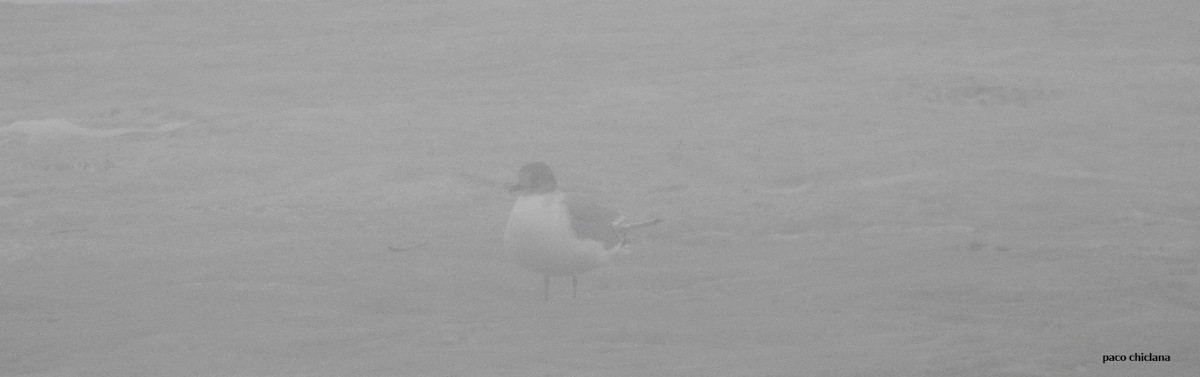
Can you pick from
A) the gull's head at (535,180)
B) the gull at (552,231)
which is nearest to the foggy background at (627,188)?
the gull at (552,231)

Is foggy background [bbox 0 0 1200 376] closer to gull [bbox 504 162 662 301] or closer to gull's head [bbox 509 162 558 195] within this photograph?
gull [bbox 504 162 662 301]

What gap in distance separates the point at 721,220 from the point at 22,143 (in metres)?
6.53

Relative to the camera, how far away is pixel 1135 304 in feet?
28.1

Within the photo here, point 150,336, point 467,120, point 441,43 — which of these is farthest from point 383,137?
point 150,336

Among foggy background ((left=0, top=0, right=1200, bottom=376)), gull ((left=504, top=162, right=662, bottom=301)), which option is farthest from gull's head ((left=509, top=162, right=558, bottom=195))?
foggy background ((left=0, top=0, right=1200, bottom=376))

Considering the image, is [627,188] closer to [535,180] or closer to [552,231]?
[535,180]

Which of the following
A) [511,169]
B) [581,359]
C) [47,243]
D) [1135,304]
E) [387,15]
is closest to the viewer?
[581,359]

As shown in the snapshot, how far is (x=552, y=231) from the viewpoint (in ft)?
30.7

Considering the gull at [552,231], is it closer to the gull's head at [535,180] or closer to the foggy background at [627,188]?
the gull's head at [535,180]

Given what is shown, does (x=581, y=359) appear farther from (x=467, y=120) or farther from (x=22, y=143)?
(x=22, y=143)

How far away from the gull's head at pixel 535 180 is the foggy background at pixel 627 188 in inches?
25.3

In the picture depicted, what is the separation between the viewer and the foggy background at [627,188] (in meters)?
8.34

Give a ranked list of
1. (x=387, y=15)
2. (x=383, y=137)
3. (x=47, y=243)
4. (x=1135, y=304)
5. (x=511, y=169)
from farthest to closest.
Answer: (x=387, y=15) → (x=383, y=137) → (x=511, y=169) → (x=47, y=243) → (x=1135, y=304)

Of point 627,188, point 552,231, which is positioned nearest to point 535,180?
point 552,231
